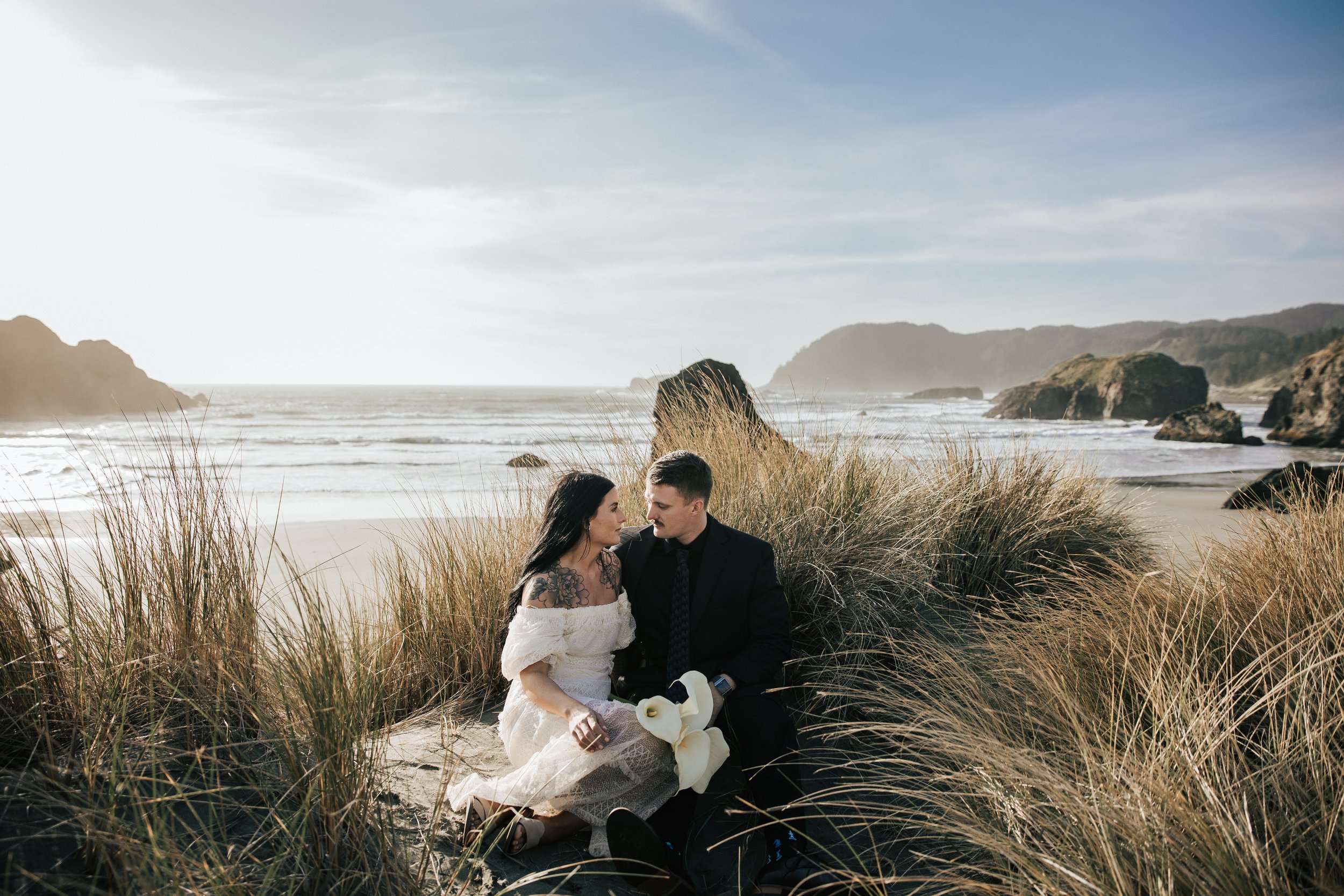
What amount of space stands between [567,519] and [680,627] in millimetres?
676

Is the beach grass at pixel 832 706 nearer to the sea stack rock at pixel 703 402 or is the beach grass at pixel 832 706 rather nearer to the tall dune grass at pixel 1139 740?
the tall dune grass at pixel 1139 740

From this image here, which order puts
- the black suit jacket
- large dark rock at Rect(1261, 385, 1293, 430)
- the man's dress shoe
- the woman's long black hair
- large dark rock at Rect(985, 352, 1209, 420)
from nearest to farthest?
the man's dress shoe → the woman's long black hair → the black suit jacket → large dark rock at Rect(1261, 385, 1293, 430) → large dark rock at Rect(985, 352, 1209, 420)

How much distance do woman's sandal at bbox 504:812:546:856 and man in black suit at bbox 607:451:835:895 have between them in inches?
22.7

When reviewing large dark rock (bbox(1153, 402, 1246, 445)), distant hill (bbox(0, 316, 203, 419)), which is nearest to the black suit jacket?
large dark rock (bbox(1153, 402, 1246, 445))

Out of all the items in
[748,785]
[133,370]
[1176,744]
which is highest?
[133,370]

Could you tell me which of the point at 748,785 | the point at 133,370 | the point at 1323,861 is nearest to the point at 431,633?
the point at 748,785

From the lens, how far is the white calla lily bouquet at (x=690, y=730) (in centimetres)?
245

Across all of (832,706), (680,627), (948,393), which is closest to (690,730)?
(680,627)

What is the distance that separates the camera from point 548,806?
102 inches

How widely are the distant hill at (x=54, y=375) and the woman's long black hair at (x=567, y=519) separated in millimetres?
31925

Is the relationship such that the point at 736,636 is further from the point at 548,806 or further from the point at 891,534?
the point at 891,534

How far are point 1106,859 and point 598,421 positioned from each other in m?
4.64

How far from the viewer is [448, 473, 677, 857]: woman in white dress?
8.31ft

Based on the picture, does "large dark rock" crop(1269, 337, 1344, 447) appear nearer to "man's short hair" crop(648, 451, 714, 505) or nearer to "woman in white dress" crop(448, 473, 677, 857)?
"man's short hair" crop(648, 451, 714, 505)
